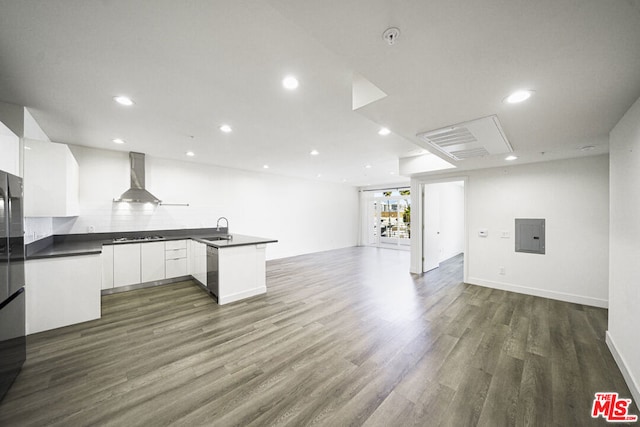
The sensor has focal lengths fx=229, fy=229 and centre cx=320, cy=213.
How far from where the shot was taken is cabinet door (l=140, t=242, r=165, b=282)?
438cm

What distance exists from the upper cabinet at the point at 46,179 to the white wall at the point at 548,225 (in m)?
6.87

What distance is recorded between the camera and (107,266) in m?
4.02

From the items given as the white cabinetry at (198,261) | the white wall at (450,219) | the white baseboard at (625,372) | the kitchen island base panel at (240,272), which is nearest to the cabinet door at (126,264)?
the white cabinetry at (198,261)

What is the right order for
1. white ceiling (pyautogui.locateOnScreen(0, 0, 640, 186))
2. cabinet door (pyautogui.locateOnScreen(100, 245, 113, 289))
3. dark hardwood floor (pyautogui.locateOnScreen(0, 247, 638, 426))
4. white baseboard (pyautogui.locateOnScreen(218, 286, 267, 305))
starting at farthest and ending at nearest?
cabinet door (pyautogui.locateOnScreen(100, 245, 113, 289)) < white baseboard (pyautogui.locateOnScreen(218, 286, 267, 305)) < dark hardwood floor (pyautogui.locateOnScreen(0, 247, 638, 426)) < white ceiling (pyautogui.locateOnScreen(0, 0, 640, 186))

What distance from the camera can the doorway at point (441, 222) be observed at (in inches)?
217

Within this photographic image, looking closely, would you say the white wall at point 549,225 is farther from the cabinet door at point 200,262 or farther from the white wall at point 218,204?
the cabinet door at point 200,262

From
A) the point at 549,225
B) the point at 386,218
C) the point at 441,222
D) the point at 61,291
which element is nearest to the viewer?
the point at 61,291

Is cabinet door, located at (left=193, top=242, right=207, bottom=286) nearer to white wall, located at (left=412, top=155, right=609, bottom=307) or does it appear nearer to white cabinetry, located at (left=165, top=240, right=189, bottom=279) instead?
white cabinetry, located at (left=165, top=240, right=189, bottom=279)

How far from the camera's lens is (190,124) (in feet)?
10.5

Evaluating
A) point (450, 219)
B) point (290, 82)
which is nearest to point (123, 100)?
point (290, 82)

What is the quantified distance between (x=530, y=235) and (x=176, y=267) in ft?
22.6

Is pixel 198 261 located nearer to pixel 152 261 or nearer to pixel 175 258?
pixel 175 258

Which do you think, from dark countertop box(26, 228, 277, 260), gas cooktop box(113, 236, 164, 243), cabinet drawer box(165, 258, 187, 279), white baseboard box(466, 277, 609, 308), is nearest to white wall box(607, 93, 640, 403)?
white baseboard box(466, 277, 609, 308)

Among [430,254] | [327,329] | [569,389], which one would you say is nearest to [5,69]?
[327,329]
